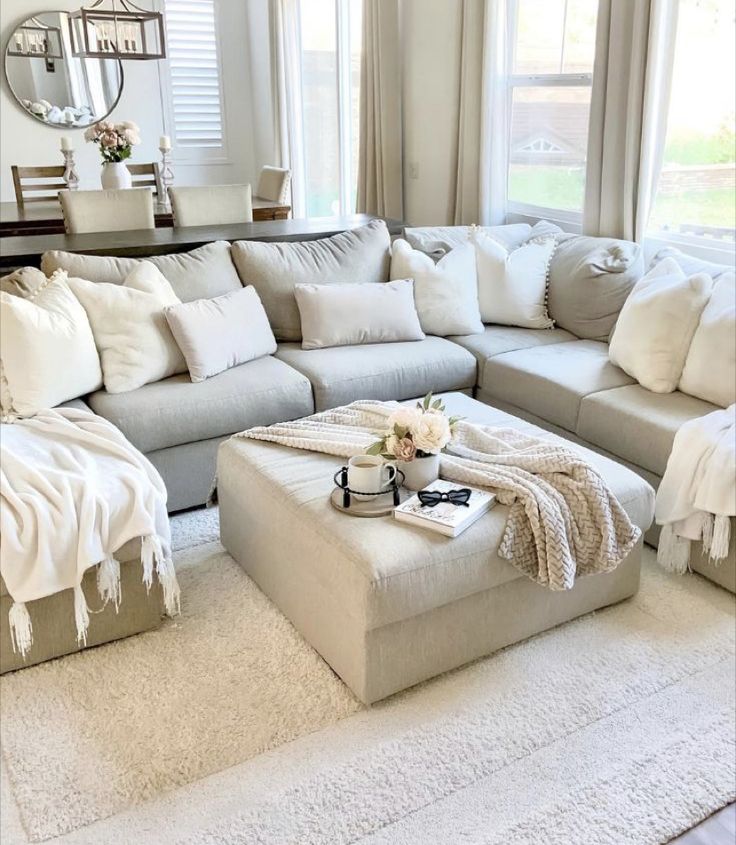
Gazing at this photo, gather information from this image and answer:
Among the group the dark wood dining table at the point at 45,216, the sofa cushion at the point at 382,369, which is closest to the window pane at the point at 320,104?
the dark wood dining table at the point at 45,216

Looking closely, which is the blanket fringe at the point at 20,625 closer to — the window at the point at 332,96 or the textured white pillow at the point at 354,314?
the textured white pillow at the point at 354,314

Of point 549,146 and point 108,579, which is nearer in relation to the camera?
point 108,579

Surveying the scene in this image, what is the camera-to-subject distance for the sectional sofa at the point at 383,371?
8.95 feet

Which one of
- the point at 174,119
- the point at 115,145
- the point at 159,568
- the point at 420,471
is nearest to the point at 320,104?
the point at 174,119

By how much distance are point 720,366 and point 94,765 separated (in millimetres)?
2229

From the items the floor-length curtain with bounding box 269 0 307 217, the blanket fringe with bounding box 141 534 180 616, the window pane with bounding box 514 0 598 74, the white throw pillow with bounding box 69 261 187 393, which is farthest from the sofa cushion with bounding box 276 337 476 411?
the floor-length curtain with bounding box 269 0 307 217

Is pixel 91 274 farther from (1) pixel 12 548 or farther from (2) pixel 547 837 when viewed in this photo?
(2) pixel 547 837

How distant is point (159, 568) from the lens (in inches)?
84.6

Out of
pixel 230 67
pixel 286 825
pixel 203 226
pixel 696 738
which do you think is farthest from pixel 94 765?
pixel 230 67

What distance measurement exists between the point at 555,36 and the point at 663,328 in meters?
2.07

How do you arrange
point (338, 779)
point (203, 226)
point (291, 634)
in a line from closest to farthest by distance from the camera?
point (338, 779) → point (291, 634) → point (203, 226)

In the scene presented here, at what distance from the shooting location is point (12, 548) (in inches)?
75.5

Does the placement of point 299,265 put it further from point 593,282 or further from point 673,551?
point 673,551

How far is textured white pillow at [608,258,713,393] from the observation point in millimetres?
2830
